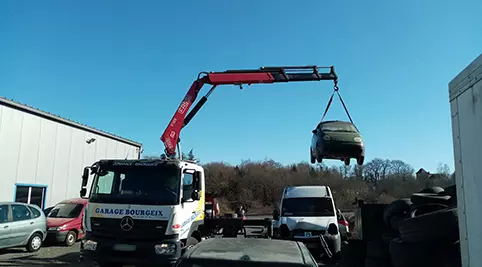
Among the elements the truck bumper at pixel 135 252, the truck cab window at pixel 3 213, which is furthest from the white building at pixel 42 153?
the truck bumper at pixel 135 252

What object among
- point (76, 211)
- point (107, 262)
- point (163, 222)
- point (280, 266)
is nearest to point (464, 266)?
point (280, 266)

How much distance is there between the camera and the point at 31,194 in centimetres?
1819

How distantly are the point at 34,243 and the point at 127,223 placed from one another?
264 inches

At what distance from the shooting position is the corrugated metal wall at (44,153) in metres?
16.4

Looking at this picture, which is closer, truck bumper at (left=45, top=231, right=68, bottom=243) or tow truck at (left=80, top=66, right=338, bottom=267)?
tow truck at (left=80, top=66, right=338, bottom=267)

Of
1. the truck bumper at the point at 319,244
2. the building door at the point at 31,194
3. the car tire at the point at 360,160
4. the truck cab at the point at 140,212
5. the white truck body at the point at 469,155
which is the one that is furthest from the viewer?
the building door at the point at 31,194

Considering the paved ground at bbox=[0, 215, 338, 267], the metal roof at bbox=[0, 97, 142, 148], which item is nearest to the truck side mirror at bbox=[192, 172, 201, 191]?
the paved ground at bbox=[0, 215, 338, 267]

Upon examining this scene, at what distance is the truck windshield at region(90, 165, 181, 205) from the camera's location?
9.08 metres

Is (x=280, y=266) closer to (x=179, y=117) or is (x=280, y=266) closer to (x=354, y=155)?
(x=354, y=155)

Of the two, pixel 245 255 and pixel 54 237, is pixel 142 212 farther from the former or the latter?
pixel 54 237

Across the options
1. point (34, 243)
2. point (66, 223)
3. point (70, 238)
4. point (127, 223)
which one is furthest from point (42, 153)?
point (127, 223)

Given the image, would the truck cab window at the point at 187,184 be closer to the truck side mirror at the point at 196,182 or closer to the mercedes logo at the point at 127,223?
the truck side mirror at the point at 196,182

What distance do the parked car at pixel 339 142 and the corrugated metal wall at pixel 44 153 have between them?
1244 cm

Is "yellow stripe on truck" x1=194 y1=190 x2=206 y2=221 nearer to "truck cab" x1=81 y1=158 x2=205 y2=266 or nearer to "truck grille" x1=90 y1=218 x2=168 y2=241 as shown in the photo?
"truck cab" x1=81 y1=158 x2=205 y2=266
